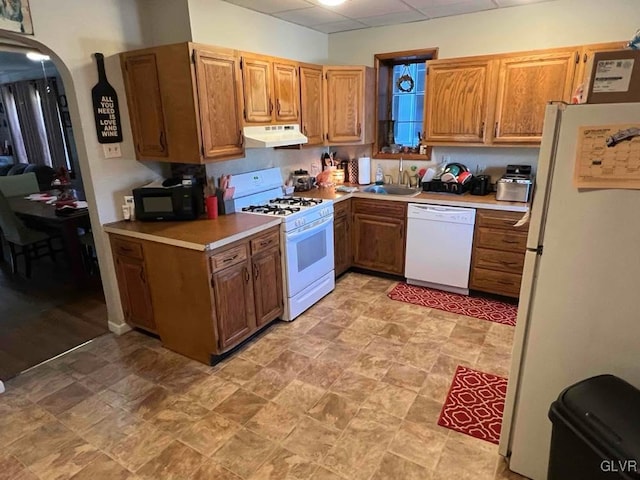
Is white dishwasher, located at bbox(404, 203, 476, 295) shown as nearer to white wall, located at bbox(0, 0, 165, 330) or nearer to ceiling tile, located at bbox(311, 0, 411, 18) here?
ceiling tile, located at bbox(311, 0, 411, 18)

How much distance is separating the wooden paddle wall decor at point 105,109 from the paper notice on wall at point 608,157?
2.91 meters

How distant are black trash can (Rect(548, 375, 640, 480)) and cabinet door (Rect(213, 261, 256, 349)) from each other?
1.97 meters

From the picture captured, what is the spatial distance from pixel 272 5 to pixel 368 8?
2.72 ft

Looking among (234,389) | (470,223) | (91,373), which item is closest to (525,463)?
(234,389)

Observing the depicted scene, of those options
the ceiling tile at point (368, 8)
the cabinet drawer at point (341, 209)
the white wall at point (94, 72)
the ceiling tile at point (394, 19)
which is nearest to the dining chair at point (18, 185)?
the white wall at point (94, 72)

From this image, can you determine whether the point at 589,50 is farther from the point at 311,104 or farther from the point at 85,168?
the point at 85,168

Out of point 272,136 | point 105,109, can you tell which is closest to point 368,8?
point 272,136

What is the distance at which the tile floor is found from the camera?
1.97 metres

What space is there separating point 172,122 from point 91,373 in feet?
6.02

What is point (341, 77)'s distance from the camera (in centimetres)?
395

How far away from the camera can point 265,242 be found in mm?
3004

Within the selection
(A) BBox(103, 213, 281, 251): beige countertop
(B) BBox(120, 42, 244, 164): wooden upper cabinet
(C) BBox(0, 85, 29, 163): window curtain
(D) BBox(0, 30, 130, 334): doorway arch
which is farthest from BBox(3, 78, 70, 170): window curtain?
(A) BBox(103, 213, 281, 251): beige countertop

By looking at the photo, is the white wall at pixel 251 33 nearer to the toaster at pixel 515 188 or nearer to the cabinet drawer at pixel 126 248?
the cabinet drawer at pixel 126 248

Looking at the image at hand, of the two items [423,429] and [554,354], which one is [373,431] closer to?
[423,429]
